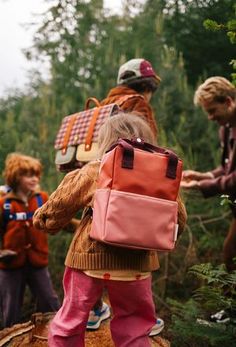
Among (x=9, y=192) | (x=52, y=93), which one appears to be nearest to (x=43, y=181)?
(x=9, y=192)

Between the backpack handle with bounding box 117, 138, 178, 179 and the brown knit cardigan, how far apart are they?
0.96ft

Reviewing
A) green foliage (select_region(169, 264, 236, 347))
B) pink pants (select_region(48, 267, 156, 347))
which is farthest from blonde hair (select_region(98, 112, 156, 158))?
green foliage (select_region(169, 264, 236, 347))

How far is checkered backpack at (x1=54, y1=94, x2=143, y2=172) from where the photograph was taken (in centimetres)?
330

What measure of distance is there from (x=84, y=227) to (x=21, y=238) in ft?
4.79

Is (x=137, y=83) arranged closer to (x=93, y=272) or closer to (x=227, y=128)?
(x=227, y=128)

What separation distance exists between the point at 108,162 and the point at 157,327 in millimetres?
1725

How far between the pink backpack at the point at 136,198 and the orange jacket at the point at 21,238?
1672 millimetres

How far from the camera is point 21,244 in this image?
380 centimetres

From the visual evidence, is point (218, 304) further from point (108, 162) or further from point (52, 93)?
point (52, 93)

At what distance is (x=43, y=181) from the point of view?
5.54 m

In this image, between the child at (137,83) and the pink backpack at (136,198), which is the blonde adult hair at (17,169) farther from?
the pink backpack at (136,198)

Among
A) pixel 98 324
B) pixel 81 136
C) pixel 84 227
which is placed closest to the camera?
pixel 84 227

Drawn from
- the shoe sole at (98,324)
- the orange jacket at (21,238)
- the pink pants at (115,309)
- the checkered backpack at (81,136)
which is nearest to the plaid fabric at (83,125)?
the checkered backpack at (81,136)

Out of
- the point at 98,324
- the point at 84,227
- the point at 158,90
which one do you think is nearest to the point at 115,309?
the point at 84,227
